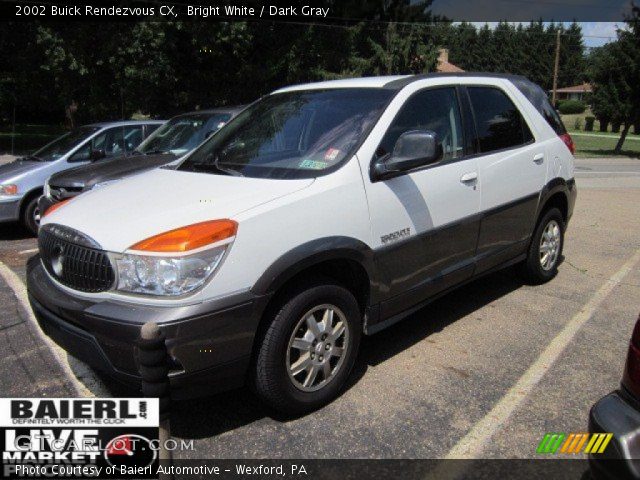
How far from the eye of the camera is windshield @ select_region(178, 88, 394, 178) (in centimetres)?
333

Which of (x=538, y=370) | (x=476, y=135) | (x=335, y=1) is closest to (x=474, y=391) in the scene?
(x=538, y=370)

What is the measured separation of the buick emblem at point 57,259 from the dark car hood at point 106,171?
11.6 feet

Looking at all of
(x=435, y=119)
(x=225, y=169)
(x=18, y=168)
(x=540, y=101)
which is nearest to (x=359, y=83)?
(x=435, y=119)

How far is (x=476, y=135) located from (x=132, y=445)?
3132 millimetres

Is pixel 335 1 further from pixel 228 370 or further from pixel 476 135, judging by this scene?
pixel 228 370

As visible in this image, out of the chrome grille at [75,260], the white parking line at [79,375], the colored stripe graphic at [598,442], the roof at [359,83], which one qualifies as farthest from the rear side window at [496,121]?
the white parking line at [79,375]

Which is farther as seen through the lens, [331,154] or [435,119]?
[435,119]

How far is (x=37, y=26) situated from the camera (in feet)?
59.4

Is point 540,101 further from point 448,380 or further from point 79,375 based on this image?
point 79,375

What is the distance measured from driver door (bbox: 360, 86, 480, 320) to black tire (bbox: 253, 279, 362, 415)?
1.26ft

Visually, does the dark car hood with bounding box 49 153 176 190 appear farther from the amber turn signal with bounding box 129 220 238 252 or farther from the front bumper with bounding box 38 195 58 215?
the amber turn signal with bounding box 129 220 238 252

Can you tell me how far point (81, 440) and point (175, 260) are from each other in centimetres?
107

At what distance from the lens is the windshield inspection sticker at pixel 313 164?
3225 millimetres

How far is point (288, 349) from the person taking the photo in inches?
114
